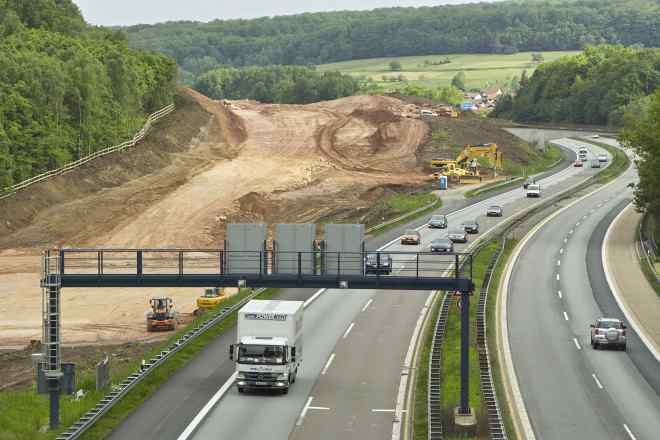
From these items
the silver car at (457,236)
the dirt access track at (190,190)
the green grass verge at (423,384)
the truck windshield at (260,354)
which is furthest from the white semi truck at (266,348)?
the silver car at (457,236)

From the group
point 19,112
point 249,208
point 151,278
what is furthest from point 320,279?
point 19,112

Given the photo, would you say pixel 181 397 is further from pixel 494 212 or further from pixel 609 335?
pixel 494 212

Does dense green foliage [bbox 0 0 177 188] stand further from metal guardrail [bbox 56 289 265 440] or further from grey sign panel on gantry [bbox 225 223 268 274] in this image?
grey sign panel on gantry [bbox 225 223 268 274]

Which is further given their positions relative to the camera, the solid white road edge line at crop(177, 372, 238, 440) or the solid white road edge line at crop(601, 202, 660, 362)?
the solid white road edge line at crop(601, 202, 660, 362)

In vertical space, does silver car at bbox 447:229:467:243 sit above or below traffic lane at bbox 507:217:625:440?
above

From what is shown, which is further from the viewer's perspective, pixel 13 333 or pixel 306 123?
pixel 306 123

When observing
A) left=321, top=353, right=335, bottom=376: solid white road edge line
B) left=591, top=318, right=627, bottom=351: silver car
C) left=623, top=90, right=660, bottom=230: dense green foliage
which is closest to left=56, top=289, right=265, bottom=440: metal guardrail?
left=321, top=353, right=335, bottom=376: solid white road edge line

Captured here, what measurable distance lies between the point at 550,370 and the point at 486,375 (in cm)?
538

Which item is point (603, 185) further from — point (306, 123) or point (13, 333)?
point (13, 333)

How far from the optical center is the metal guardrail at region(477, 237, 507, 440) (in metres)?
38.2

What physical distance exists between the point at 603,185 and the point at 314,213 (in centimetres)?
4965

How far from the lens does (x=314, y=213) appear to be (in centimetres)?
10731

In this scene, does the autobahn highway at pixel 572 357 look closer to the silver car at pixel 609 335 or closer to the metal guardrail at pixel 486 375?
the silver car at pixel 609 335

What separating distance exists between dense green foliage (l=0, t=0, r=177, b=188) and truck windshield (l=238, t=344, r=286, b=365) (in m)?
63.2
